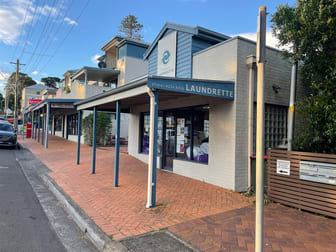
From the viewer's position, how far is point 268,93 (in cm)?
727

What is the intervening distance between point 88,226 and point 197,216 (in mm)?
1958

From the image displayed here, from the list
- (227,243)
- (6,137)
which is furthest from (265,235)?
(6,137)

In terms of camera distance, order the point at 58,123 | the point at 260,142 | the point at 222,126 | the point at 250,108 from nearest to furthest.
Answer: the point at 260,142 → the point at 250,108 → the point at 222,126 → the point at 58,123

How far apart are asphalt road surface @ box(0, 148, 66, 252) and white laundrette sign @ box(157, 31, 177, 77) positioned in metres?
6.05

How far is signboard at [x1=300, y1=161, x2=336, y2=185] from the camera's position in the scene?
4.64 m

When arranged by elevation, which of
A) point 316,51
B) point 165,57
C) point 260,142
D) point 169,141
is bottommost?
point 169,141

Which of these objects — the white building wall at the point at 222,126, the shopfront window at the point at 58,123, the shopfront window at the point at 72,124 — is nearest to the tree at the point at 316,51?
the white building wall at the point at 222,126

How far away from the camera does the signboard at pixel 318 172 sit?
15.2 ft

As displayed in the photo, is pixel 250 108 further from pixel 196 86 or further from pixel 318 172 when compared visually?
pixel 318 172

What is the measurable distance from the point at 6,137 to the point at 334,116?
17215 millimetres

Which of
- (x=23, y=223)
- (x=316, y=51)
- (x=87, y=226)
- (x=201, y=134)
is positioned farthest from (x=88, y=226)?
(x=316, y=51)

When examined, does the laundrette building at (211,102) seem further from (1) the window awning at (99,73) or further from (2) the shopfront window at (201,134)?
(1) the window awning at (99,73)

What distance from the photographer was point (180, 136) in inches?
343

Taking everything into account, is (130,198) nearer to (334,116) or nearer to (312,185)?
(312,185)
